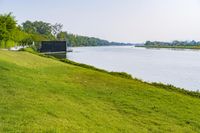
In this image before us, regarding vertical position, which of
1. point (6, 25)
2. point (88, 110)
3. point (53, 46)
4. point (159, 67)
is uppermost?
point (6, 25)

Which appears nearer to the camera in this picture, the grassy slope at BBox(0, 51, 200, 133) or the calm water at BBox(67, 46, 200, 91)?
the grassy slope at BBox(0, 51, 200, 133)

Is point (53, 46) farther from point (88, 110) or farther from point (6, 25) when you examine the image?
point (88, 110)

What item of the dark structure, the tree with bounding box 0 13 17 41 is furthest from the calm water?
the dark structure

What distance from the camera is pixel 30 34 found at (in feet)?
267

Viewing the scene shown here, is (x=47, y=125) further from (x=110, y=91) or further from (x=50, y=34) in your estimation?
(x=50, y=34)

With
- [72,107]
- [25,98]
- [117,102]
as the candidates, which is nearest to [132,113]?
[117,102]

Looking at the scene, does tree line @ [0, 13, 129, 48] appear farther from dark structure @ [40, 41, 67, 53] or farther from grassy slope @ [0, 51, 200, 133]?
grassy slope @ [0, 51, 200, 133]

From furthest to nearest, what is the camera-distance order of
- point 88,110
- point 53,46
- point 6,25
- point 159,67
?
1. point 53,46
2. point 6,25
3. point 159,67
4. point 88,110

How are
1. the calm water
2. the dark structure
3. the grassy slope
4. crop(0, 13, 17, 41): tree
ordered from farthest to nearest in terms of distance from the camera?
the dark structure → crop(0, 13, 17, 41): tree → the calm water → the grassy slope

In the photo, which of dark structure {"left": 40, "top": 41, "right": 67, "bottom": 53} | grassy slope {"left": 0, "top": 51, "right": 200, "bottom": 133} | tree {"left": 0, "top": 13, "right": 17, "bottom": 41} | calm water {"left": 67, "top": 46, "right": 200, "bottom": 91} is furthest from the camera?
dark structure {"left": 40, "top": 41, "right": 67, "bottom": 53}

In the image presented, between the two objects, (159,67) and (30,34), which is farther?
(30,34)

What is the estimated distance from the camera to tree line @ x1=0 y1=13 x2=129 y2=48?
4019cm

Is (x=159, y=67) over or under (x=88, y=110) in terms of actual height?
under

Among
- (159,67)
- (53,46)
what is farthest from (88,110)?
(53,46)
